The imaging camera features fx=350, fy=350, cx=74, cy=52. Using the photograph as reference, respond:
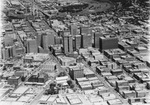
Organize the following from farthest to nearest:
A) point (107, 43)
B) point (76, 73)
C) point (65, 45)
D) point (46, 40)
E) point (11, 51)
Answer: point (46, 40) < point (107, 43) < point (65, 45) < point (11, 51) < point (76, 73)

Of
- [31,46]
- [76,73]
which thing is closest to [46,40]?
[31,46]

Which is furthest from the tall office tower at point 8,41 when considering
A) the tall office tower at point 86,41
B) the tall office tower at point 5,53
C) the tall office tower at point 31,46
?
the tall office tower at point 86,41

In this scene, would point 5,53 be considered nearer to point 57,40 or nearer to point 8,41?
point 8,41

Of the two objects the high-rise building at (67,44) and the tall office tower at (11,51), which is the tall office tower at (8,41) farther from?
the high-rise building at (67,44)

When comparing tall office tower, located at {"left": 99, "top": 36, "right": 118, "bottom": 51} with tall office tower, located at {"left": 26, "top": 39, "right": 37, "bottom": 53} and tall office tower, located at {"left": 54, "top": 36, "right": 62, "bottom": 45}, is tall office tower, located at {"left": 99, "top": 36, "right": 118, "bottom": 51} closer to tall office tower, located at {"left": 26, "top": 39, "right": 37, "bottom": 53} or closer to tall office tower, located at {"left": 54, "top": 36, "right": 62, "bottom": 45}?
tall office tower, located at {"left": 54, "top": 36, "right": 62, "bottom": 45}

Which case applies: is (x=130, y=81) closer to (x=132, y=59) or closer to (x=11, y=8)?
(x=132, y=59)

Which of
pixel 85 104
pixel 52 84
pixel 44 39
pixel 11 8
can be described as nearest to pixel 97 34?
pixel 44 39

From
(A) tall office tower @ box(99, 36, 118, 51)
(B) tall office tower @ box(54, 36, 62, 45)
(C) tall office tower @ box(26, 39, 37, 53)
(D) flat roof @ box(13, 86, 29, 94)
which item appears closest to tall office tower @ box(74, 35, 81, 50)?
(A) tall office tower @ box(99, 36, 118, 51)

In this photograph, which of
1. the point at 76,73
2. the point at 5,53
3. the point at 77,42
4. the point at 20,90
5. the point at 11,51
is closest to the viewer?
the point at 20,90
